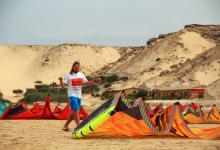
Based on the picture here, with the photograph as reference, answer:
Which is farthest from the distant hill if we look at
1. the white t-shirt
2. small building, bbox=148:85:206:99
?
the white t-shirt

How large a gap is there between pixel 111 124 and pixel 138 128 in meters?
0.55

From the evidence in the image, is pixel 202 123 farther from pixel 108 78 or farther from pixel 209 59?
pixel 108 78

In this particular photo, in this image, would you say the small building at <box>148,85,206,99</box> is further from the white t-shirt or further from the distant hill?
the white t-shirt

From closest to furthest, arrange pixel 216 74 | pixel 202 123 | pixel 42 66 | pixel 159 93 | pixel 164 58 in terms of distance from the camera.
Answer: pixel 202 123 < pixel 159 93 < pixel 216 74 < pixel 164 58 < pixel 42 66

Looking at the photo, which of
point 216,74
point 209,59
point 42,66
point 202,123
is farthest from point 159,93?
point 42,66

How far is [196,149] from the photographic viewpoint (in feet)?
26.1

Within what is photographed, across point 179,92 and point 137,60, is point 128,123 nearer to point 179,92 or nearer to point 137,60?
point 179,92

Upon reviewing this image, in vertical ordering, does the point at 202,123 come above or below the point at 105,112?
below

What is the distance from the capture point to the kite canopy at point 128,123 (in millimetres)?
9820

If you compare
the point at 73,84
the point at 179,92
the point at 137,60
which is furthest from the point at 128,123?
the point at 137,60

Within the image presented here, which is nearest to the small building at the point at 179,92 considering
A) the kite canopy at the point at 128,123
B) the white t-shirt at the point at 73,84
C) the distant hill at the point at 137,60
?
the distant hill at the point at 137,60

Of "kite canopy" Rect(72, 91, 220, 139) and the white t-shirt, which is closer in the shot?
"kite canopy" Rect(72, 91, 220, 139)

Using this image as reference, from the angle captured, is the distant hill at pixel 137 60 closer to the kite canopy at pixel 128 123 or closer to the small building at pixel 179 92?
the small building at pixel 179 92

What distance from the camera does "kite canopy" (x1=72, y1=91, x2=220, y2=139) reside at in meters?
9.82
